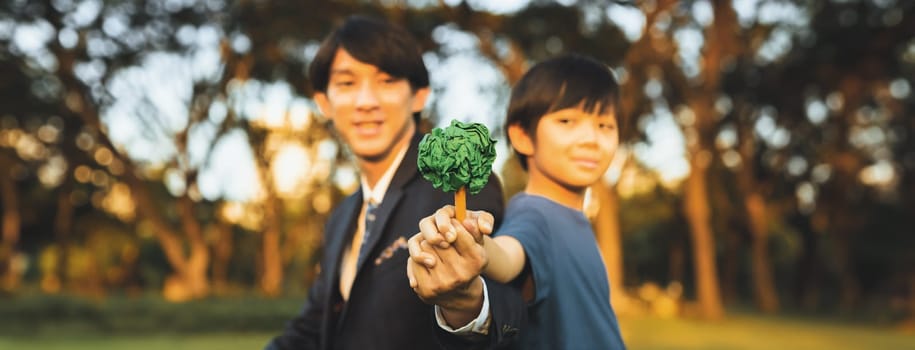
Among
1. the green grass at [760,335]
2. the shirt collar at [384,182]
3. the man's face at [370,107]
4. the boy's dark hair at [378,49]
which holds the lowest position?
the green grass at [760,335]

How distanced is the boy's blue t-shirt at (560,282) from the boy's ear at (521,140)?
0.56ft

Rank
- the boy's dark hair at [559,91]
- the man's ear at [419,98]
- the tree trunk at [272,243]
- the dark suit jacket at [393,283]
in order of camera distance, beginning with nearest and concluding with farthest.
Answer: the dark suit jacket at [393,283] < the boy's dark hair at [559,91] < the man's ear at [419,98] < the tree trunk at [272,243]

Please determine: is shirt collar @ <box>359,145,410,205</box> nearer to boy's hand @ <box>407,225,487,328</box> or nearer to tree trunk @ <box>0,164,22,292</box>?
boy's hand @ <box>407,225,487,328</box>

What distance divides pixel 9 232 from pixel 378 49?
106 feet

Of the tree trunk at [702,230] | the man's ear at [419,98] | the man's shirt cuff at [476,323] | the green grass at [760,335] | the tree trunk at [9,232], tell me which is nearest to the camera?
the man's shirt cuff at [476,323]

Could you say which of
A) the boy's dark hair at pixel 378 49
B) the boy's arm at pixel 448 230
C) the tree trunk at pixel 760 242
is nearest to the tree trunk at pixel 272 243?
the tree trunk at pixel 760 242

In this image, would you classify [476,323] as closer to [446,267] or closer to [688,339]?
[446,267]

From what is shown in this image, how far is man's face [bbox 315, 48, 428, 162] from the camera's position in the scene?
2.48 metres

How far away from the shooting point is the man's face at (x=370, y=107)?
8.14ft

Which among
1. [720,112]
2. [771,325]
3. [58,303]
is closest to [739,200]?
[720,112]

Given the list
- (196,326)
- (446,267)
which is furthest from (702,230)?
(446,267)

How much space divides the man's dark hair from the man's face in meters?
0.02

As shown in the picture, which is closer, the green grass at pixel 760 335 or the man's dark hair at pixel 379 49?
the man's dark hair at pixel 379 49

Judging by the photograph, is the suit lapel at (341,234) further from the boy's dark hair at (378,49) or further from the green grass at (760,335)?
the green grass at (760,335)
